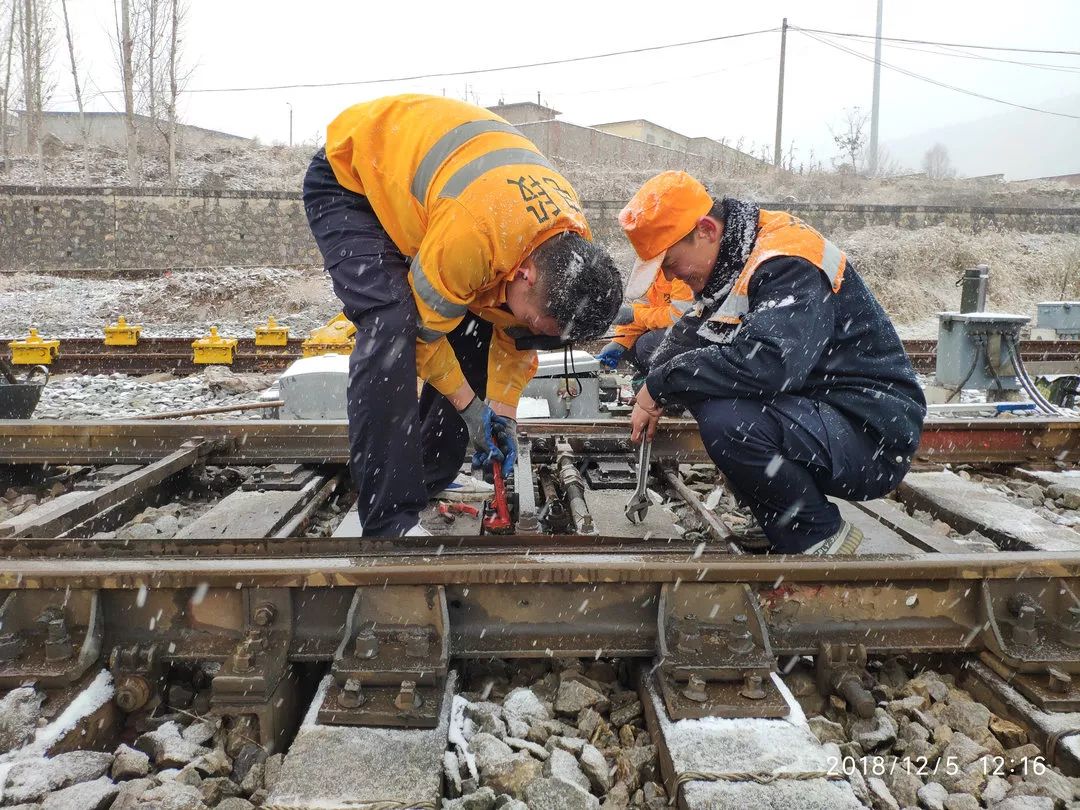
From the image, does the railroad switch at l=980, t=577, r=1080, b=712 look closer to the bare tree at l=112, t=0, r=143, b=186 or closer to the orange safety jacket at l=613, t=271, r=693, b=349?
the orange safety jacket at l=613, t=271, r=693, b=349

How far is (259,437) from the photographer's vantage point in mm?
4059

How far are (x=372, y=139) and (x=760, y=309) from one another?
57.2 inches

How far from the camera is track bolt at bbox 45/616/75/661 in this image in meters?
1.90

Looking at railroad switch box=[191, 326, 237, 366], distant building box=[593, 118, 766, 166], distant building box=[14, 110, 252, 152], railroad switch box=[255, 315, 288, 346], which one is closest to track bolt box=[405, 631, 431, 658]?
railroad switch box=[191, 326, 237, 366]

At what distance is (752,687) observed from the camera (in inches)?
72.6

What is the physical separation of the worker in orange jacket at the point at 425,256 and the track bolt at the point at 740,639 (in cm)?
108

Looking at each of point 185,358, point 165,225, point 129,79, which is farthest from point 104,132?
point 185,358

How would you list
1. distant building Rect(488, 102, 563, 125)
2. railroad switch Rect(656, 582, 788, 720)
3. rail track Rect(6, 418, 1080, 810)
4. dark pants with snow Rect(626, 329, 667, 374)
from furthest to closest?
distant building Rect(488, 102, 563, 125) < dark pants with snow Rect(626, 329, 667, 374) < railroad switch Rect(656, 582, 788, 720) < rail track Rect(6, 418, 1080, 810)

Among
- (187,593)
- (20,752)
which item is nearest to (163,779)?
(20,752)

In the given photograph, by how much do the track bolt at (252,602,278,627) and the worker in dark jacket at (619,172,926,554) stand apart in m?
1.39

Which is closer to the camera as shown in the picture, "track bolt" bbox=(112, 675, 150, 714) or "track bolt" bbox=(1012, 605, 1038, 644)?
"track bolt" bbox=(112, 675, 150, 714)

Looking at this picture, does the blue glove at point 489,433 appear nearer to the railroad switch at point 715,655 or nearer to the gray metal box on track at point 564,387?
the railroad switch at point 715,655

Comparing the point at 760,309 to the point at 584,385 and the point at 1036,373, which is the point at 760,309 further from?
the point at 1036,373

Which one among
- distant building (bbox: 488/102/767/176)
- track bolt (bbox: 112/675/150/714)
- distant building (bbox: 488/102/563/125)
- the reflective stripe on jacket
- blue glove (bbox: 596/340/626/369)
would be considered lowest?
track bolt (bbox: 112/675/150/714)
